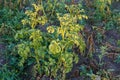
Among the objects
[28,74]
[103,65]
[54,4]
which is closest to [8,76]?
[28,74]

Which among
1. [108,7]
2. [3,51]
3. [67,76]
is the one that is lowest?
[67,76]

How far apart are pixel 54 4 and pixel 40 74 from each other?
1.53m

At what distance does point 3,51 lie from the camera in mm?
4340

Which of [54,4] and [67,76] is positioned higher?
[54,4]

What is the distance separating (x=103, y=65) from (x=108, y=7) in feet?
4.49

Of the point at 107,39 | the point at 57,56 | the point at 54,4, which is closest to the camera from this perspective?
the point at 57,56

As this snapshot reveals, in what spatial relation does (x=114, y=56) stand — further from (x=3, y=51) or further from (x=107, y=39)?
(x=3, y=51)

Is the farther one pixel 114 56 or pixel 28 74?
pixel 114 56

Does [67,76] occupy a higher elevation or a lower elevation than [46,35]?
lower

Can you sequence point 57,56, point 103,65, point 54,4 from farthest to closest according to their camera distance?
point 54,4 < point 103,65 < point 57,56

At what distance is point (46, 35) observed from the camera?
4.19m

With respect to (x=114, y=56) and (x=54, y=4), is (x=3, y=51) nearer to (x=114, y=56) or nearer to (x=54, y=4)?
(x=54, y=4)

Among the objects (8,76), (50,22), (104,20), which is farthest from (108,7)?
(8,76)

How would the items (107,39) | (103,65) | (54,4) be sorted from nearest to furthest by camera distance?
(103,65) → (107,39) → (54,4)
